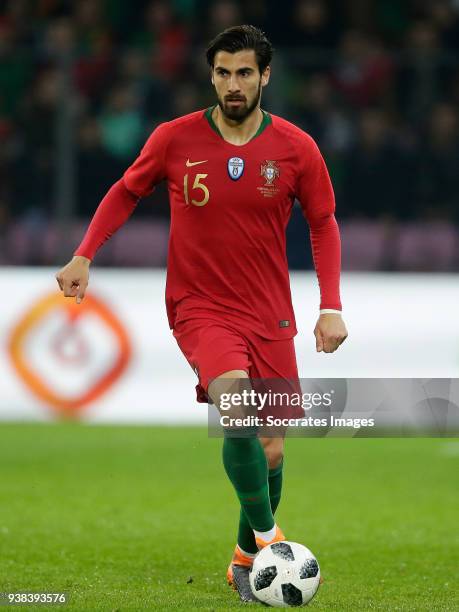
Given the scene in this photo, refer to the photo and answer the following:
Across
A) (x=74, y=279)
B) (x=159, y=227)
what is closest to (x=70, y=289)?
(x=74, y=279)

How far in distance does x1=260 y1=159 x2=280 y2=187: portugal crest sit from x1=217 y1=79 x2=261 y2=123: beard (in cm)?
19

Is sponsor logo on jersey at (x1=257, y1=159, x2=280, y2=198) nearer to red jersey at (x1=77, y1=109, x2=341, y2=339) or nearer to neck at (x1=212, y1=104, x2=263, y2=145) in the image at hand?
red jersey at (x1=77, y1=109, x2=341, y2=339)

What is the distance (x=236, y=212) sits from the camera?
5.52 meters

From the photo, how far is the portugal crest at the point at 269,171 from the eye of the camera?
5523 millimetres

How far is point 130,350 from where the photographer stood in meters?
11.8

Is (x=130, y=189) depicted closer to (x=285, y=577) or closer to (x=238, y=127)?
(x=238, y=127)

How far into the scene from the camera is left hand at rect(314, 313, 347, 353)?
18.0 ft

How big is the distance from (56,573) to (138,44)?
8146mm

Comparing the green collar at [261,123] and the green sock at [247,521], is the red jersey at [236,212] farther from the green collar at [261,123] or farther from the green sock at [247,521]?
the green sock at [247,521]

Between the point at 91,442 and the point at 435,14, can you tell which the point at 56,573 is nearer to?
the point at 91,442

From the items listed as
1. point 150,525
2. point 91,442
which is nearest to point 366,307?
point 91,442

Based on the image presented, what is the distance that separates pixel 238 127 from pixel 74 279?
0.87 m

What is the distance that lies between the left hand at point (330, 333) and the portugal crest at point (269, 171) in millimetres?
555

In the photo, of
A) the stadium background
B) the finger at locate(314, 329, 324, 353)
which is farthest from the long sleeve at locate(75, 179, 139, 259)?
the stadium background
